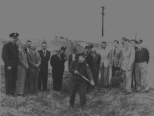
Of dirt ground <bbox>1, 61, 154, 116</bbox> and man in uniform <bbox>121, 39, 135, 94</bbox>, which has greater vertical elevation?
man in uniform <bbox>121, 39, 135, 94</bbox>

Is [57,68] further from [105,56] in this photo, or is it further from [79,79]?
[79,79]

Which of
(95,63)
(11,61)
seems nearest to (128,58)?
(95,63)

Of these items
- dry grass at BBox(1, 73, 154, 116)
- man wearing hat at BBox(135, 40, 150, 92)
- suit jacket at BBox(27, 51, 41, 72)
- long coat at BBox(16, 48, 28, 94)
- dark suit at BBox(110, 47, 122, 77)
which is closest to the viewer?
dry grass at BBox(1, 73, 154, 116)

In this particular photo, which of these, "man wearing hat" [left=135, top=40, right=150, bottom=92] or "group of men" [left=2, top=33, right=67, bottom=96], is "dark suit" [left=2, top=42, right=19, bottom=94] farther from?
"man wearing hat" [left=135, top=40, right=150, bottom=92]

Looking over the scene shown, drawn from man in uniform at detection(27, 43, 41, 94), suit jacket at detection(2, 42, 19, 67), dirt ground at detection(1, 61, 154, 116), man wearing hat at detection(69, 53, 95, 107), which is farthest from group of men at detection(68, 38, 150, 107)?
suit jacket at detection(2, 42, 19, 67)

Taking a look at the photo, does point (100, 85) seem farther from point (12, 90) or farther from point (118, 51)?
point (12, 90)

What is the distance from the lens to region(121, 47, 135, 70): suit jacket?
9039 mm

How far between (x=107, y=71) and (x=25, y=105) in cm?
426

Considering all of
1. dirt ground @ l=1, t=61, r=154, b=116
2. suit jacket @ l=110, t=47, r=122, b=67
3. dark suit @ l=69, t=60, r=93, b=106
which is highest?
suit jacket @ l=110, t=47, r=122, b=67

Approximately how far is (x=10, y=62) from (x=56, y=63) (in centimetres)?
229

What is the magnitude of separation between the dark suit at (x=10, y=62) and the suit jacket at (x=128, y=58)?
419cm

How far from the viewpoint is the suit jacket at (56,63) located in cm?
Answer: 993

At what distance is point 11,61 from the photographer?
825 cm

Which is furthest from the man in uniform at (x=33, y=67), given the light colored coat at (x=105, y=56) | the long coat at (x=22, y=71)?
the light colored coat at (x=105, y=56)
